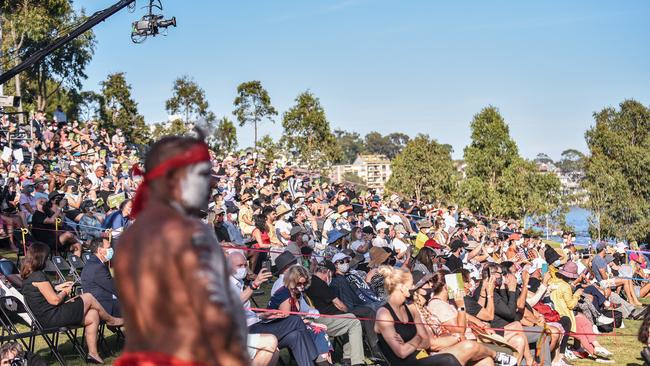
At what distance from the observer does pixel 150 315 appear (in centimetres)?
273

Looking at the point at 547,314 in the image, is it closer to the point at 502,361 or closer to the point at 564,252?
the point at 502,361

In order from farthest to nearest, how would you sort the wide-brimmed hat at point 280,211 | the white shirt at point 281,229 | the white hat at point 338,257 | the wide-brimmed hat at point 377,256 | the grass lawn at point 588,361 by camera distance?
1. the wide-brimmed hat at point 280,211
2. the white shirt at point 281,229
3. the wide-brimmed hat at point 377,256
4. the white hat at point 338,257
5. the grass lawn at point 588,361

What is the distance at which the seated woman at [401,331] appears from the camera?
7.60 meters

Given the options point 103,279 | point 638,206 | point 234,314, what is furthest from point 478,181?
point 234,314

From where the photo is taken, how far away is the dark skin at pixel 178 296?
270 centimetres

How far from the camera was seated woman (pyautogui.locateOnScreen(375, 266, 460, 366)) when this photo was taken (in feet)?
24.9

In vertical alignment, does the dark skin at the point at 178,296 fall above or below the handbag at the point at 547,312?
above

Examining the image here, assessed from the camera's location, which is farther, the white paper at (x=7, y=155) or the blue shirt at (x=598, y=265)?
the white paper at (x=7, y=155)

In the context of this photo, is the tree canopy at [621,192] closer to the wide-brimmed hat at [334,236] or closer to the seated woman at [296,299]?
the wide-brimmed hat at [334,236]

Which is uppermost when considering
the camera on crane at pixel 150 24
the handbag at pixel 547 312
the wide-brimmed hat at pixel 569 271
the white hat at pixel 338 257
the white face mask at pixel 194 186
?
the camera on crane at pixel 150 24

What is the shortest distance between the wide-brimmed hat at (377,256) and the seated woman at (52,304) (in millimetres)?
5556

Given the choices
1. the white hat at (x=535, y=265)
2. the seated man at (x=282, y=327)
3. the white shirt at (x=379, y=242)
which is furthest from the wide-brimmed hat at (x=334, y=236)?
the seated man at (x=282, y=327)

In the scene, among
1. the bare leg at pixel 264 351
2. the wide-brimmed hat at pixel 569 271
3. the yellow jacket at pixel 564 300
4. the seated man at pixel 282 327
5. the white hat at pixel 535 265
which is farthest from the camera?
the wide-brimmed hat at pixel 569 271

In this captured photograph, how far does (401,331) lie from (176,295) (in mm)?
5372
